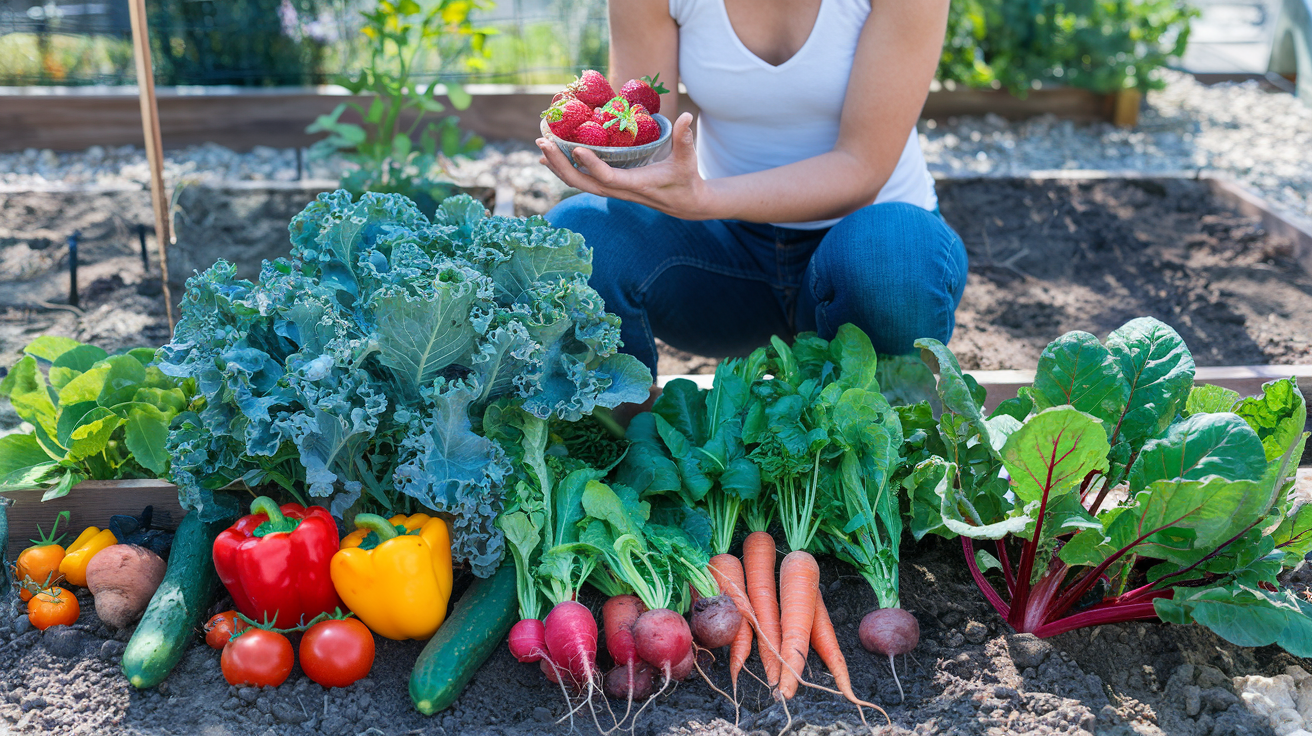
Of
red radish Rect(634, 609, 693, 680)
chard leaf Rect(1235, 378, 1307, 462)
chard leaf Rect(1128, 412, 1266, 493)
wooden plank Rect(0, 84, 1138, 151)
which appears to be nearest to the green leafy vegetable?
red radish Rect(634, 609, 693, 680)

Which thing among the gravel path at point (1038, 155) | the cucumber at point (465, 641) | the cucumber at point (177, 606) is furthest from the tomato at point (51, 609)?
the gravel path at point (1038, 155)

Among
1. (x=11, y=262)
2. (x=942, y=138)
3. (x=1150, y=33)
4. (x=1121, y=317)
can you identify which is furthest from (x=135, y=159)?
(x=1150, y=33)

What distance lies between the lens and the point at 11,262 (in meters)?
3.66

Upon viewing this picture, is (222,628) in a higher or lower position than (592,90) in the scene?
lower

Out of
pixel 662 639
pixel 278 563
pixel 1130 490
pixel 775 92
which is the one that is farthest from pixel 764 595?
pixel 775 92

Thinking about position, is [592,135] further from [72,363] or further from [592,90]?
[72,363]

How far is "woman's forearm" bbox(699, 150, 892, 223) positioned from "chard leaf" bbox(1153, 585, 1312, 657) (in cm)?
114

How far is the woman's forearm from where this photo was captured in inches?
86.3

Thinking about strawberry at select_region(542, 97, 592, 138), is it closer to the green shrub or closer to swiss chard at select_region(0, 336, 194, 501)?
swiss chard at select_region(0, 336, 194, 501)

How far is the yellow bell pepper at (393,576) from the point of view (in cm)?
177

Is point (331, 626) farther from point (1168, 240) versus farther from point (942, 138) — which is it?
point (942, 138)

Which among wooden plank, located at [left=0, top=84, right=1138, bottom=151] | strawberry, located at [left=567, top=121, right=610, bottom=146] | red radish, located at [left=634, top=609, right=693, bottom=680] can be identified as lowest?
red radish, located at [left=634, top=609, right=693, bottom=680]

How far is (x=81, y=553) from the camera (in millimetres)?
1948

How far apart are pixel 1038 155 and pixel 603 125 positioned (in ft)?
12.9
